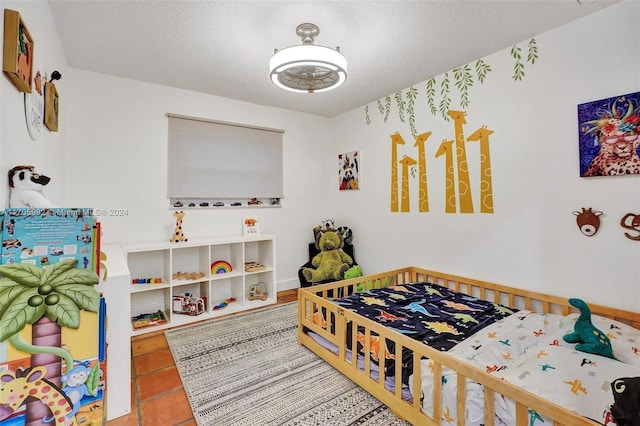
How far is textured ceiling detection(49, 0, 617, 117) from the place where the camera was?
178 centimetres

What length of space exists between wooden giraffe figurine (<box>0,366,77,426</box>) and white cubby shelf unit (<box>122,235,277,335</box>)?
72.7 inches

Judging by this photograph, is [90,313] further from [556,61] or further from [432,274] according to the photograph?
[556,61]

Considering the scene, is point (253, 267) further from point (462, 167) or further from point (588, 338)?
point (588, 338)

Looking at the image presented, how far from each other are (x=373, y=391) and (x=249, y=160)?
8.85ft

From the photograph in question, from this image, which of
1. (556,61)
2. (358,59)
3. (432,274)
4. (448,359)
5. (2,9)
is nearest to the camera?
(2,9)

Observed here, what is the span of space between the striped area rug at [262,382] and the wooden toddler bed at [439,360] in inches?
4.2

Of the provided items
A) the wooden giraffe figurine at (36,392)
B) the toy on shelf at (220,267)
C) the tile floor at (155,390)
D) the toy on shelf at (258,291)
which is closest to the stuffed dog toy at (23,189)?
the wooden giraffe figurine at (36,392)

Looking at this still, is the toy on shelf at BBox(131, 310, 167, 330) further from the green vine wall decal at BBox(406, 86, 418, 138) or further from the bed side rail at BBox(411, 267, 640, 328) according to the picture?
the green vine wall decal at BBox(406, 86, 418, 138)

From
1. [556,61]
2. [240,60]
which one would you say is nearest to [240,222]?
[240,60]

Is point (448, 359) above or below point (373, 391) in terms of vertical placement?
above

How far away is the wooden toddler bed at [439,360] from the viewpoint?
1.16 meters

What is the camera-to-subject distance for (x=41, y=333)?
2.72 ft

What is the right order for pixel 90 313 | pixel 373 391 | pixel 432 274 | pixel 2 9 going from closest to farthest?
1. pixel 90 313
2. pixel 2 9
3. pixel 373 391
4. pixel 432 274

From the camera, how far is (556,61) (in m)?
2.04
